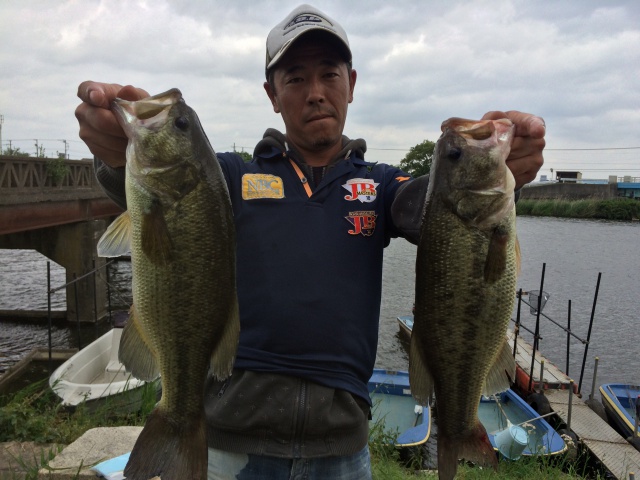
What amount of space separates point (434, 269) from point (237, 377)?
1.17 metres

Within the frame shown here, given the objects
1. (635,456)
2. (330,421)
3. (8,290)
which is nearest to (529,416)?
(635,456)

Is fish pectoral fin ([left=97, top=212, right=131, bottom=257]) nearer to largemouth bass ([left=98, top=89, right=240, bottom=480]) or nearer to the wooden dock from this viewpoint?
largemouth bass ([left=98, top=89, right=240, bottom=480])

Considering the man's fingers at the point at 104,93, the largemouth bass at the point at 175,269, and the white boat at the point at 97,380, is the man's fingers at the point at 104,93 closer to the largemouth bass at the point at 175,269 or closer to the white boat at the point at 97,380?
the largemouth bass at the point at 175,269

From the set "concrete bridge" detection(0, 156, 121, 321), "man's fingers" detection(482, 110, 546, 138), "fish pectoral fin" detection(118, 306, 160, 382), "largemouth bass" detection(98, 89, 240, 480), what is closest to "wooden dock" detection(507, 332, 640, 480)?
"man's fingers" detection(482, 110, 546, 138)

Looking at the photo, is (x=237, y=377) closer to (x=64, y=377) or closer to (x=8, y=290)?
(x=64, y=377)

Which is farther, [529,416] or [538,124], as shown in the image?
[529,416]

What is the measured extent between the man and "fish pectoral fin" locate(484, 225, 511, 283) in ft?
1.04

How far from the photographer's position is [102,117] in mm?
2266

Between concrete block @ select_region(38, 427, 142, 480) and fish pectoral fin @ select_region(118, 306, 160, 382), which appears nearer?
fish pectoral fin @ select_region(118, 306, 160, 382)

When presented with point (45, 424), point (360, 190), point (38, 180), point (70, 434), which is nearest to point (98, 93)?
point (360, 190)

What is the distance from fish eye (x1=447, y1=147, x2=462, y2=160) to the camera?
8.41 ft

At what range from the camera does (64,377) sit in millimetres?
9094

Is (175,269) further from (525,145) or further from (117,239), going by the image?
(525,145)

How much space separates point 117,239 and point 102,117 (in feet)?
1.92
